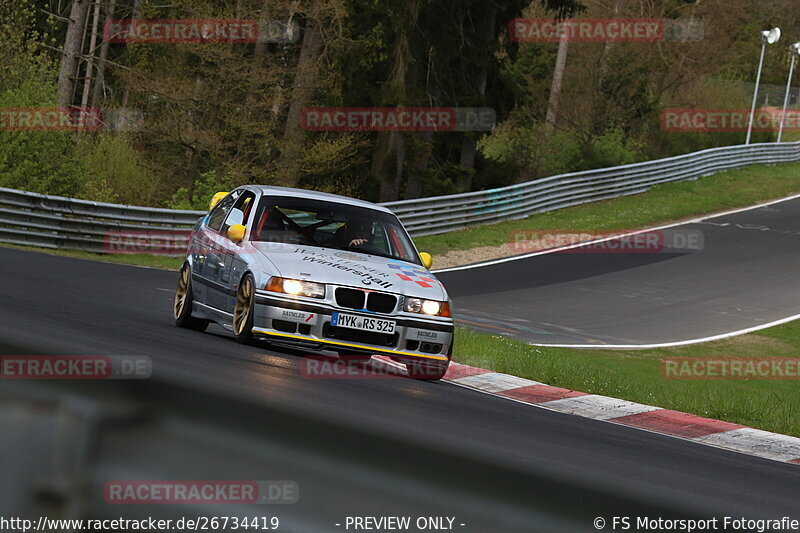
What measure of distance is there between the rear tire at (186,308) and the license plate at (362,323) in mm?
2386

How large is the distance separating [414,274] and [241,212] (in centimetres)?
192

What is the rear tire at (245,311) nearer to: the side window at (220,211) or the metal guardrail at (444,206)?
the side window at (220,211)

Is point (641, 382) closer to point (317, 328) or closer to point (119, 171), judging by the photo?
point (317, 328)

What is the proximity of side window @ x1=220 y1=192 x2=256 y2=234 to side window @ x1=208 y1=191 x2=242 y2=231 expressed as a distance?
0.19 m

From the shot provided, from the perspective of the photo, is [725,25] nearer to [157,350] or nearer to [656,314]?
[656,314]

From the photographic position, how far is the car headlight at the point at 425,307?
9500 mm

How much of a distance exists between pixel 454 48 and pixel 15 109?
1600 centimetres

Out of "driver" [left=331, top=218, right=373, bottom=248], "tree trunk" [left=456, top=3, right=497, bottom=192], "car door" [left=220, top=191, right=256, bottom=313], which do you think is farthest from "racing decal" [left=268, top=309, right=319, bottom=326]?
"tree trunk" [left=456, top=3, right=497, bottom=192]

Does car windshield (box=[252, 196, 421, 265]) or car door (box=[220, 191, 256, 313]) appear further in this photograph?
car windshield (box=[252, 196, 421, 265])

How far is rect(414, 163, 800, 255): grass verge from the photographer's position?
99.7ft

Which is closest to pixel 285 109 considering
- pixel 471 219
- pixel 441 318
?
pixel 471 219
